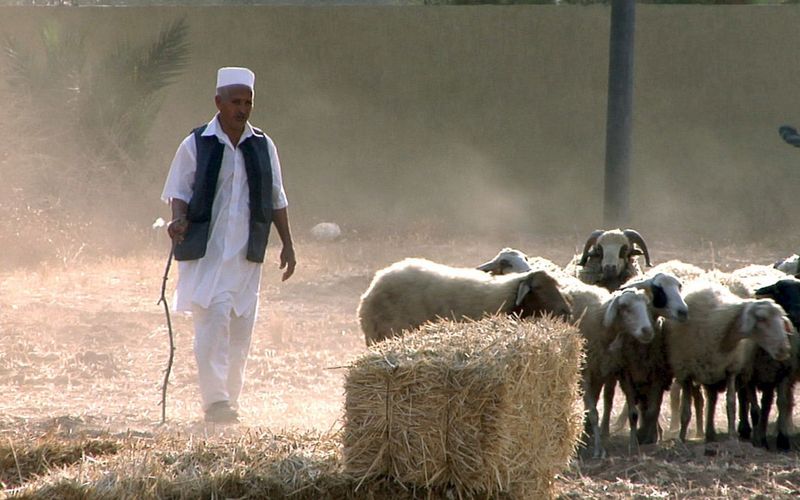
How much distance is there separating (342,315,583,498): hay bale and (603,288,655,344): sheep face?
9.16 feet

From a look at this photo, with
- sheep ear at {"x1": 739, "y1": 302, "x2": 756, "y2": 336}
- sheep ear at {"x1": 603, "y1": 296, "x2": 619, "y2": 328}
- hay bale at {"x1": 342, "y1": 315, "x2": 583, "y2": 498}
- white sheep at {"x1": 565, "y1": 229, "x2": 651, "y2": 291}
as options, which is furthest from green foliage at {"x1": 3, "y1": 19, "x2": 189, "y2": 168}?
hay bale at {"x1": 342, "y1": 315, "x2": 583, "y2": 498}

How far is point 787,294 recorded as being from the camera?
32.9 ft

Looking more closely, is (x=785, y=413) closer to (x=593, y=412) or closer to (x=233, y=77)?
(x=593, y=412)

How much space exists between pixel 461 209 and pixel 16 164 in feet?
23.6

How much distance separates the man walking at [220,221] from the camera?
9227 mm

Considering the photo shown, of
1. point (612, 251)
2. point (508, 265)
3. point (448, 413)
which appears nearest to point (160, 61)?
point (612, 251)

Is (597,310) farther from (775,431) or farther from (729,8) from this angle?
(729,8)

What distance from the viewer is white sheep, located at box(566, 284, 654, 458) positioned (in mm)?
9258

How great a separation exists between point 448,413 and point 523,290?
125 inches

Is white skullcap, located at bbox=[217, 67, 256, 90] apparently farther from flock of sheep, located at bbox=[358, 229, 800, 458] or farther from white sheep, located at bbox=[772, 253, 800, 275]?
white sheep, located at bbox=[772, 253, 800, 275]

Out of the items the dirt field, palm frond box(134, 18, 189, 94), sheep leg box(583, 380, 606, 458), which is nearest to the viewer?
the dirt field

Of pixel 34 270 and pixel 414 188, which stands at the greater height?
pixel 414 188

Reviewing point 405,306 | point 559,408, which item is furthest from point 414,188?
point 559,408

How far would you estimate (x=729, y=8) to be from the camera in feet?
70.0
